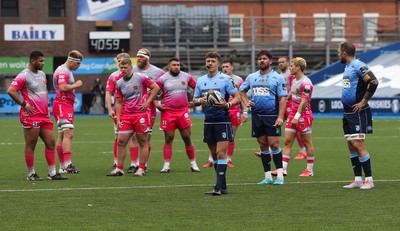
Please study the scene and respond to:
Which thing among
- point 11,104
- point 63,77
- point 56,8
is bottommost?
point 11,104

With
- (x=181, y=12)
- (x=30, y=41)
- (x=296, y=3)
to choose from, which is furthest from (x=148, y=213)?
(x=296, y=3)

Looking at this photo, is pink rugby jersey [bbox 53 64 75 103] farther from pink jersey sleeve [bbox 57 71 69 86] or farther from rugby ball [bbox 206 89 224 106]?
rugby ball [bbox 206 89 224 106]

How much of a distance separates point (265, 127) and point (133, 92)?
→ 118 inches

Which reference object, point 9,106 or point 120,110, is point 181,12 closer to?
point 9,106

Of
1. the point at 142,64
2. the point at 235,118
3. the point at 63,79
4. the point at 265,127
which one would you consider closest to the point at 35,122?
the point at 63,79

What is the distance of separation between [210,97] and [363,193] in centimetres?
260

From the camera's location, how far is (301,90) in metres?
19.3

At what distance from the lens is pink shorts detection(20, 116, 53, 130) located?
1767 centimetres

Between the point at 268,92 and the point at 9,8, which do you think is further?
the point at 9,8

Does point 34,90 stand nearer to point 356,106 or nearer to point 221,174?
point 221,174

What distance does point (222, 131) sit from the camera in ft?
51.6

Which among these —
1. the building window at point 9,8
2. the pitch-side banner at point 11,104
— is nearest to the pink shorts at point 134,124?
the pitch-side banner at point 11,104

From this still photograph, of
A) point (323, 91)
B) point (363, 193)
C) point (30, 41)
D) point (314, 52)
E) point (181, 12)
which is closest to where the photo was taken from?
point (363, 193)

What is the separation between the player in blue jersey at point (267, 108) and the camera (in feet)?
55.5
